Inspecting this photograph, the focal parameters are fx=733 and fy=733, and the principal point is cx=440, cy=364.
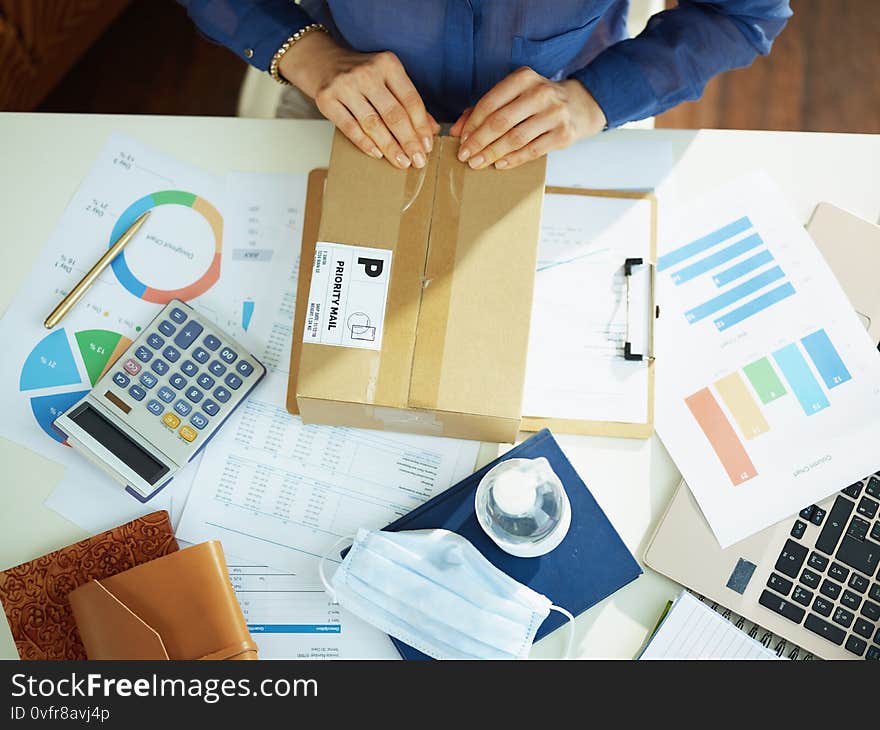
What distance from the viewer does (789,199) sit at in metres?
0.88

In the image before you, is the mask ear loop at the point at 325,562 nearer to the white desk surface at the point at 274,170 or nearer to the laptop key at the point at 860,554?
the white desk surface at the point at 274,170

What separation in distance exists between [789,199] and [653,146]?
0.17m

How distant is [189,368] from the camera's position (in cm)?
83

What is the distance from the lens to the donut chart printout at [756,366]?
0.81 m

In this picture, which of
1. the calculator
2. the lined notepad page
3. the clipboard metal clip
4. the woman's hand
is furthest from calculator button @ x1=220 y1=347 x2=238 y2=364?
the lined notepad page

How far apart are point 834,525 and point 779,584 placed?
0.09m

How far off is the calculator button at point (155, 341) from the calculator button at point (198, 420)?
0.09m

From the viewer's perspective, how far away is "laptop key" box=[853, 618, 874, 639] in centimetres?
77

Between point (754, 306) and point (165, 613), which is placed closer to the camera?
point (165, 613)

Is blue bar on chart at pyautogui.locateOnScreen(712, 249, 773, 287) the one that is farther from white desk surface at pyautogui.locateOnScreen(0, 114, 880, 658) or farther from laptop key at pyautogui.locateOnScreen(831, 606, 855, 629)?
laptop key at pyautogui.locateOnScreen(831, 606, 855, 629)

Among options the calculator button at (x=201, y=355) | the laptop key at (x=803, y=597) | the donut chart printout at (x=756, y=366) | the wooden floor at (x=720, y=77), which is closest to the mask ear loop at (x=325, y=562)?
the calculator button at (x=201, y=355)

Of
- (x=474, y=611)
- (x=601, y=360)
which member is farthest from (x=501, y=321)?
(x=474, y=611)

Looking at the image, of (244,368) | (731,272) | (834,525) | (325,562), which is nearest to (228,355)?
(244,368)

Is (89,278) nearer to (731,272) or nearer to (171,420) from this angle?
(171,420)
